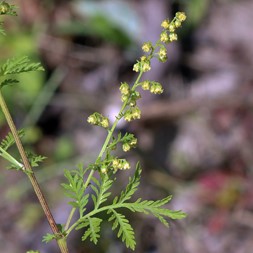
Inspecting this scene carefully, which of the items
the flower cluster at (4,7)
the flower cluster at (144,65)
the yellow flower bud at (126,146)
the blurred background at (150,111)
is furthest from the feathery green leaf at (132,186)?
the blurred background at (150,111)

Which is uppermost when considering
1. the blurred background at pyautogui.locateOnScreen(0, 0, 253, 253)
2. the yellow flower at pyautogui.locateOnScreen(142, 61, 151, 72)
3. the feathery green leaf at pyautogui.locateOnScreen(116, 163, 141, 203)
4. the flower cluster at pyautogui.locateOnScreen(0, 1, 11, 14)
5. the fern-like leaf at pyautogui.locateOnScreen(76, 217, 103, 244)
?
the blurred background at pyautogui.locateOnScreen(0, 0, 253, 253)

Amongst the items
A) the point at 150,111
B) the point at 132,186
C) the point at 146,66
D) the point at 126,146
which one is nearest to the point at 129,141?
the point at 126,146

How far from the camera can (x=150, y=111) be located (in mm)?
6172

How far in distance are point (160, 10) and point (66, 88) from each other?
1.38 metres

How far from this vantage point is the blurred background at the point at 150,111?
533 cm

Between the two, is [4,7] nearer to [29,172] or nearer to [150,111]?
[29,172]

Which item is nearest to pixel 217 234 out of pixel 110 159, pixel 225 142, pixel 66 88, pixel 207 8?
pixel 225 142

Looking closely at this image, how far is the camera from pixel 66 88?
650cm

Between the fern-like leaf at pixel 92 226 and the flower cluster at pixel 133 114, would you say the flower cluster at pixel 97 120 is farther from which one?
the fern-like leaf at pixel 92 226

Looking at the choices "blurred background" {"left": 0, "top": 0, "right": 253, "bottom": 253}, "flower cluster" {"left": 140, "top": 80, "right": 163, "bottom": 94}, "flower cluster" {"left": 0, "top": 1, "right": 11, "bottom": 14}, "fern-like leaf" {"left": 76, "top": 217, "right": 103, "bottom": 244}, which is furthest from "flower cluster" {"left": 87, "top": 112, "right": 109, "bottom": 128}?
"blurred background" {"left": 0, "top": 0, "right": 253, "bottom": 253}

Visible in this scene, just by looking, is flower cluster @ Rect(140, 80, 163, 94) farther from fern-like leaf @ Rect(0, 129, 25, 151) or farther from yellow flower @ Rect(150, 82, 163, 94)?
fern-like leaf @ Rect(0, 129, 25, 151)

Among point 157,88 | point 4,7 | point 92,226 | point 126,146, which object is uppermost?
point 4,7

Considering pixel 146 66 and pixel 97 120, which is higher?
pixel 146 66

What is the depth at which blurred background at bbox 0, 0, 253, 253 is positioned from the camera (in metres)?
5.33
